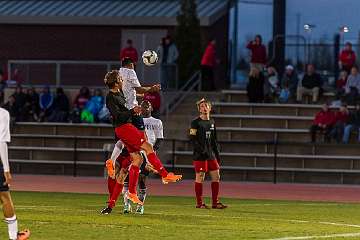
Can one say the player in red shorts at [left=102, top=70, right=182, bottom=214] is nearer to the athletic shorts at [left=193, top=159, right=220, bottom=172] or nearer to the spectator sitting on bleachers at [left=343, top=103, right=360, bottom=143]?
the athletic shorts at [left=193, top=159, right=220, bottom=172]

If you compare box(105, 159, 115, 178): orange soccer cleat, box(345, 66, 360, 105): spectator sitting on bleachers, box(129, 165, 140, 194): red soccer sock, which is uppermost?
box(345, 66, 360, 105): spectator sitting on bleachers

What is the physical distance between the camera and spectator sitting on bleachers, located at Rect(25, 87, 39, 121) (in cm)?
3819

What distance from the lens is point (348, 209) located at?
23000mm

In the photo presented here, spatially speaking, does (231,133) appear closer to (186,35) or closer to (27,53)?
(186,35)

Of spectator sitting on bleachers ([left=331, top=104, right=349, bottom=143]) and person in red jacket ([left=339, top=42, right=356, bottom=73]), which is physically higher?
person in red jacket ([left=339, top=42, right=356, bottom=73])

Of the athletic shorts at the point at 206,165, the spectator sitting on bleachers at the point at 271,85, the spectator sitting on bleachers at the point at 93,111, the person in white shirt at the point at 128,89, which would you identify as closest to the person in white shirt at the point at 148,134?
the person in white shirt at the point at 128,89

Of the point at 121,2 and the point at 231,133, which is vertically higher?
the point at 121,2

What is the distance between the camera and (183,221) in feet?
58.8

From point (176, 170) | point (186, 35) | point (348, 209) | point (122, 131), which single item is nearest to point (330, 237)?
point (122, 131)

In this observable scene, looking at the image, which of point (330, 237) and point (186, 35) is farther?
point (186, 35)

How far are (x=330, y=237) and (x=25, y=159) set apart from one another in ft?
73.5

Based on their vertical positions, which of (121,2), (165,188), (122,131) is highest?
(121,2)

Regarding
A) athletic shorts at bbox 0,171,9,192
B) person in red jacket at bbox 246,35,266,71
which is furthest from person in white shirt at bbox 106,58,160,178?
person in red jacket at bbox 246,35,266,71

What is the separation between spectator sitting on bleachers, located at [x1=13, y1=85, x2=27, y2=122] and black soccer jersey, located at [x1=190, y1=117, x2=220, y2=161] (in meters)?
17.0
